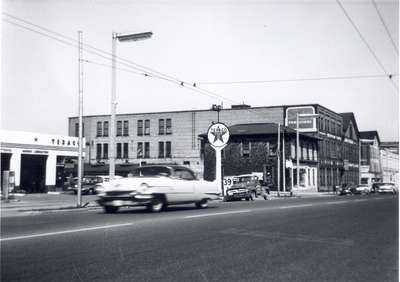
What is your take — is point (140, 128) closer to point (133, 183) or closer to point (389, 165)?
point (133, 183)

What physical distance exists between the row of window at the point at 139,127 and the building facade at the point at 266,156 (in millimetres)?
7747

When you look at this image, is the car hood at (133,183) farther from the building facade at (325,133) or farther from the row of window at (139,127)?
the row of window at (139,127)

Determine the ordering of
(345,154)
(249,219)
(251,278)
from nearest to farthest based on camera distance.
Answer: (251,278) < (249,219) < (345,154)

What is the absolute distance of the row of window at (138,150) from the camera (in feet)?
221

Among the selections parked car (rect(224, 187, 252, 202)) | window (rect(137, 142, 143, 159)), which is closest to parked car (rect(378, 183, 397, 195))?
parked car (rect(224, 187, 252, 202))

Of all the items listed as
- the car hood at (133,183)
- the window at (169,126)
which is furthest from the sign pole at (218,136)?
the window at (169,126)

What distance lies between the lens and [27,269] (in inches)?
247

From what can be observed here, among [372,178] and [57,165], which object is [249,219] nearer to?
[57,165]

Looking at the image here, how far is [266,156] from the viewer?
56250 mm

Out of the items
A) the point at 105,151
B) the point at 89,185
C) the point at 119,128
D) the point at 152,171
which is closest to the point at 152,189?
the point at 152,171

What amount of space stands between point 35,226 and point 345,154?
6938 cm

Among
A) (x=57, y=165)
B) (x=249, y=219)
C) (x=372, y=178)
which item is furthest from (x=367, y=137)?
(x=249, y=219)

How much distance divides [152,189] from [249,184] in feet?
62.0

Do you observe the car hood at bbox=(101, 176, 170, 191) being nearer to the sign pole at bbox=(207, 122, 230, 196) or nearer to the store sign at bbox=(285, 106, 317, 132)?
the sign pole at bbox=(207, 122, 230, 196)
